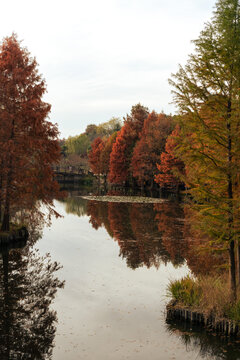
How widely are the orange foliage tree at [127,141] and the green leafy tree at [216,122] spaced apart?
59689 mm

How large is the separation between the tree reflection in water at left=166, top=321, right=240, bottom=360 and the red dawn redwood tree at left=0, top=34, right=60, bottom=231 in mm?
14415

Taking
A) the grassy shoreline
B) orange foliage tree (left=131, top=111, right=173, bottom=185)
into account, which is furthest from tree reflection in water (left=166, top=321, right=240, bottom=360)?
orange foliage tree (left=131, top=111, right=173, bottom=185)

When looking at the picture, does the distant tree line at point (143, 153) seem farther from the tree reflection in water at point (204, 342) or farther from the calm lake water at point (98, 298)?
the tree reflection in water at point (204, 342)

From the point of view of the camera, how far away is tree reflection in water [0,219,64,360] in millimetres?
10500

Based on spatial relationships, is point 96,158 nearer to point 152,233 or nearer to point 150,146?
point 150,146

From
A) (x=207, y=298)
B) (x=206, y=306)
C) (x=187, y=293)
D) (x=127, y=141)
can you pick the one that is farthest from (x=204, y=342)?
(x=127, y=141)

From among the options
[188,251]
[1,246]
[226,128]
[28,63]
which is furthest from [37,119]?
[226,128]

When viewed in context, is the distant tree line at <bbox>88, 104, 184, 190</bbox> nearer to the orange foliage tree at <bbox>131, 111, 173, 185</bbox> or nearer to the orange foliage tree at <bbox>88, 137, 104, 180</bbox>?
the orange foliage tree at <bbox>131, 111, 173, 185</bbox>

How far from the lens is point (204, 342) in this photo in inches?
430

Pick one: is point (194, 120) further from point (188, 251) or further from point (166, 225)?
point (166, 225)

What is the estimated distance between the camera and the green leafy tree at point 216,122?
12367 millimetres

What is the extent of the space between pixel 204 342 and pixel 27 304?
679 cm

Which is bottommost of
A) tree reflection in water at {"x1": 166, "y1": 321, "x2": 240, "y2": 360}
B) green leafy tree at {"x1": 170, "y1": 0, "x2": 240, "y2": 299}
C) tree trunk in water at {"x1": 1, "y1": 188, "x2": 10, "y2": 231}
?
tree reflection in water at {"x1": 166, "y1": 321, "x2": 240, "y2": 360}

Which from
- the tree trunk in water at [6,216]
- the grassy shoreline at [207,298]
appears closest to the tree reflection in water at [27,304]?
the tree trunk in water at [6,216]
